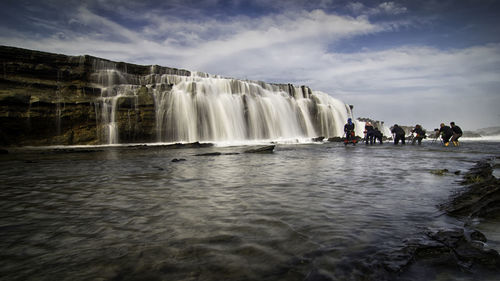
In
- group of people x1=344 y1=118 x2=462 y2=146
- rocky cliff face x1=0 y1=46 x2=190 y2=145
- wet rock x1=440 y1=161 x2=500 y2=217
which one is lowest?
wet rock x1=440 y1=161 x2=500 y2=217

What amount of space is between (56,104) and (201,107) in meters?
13.1

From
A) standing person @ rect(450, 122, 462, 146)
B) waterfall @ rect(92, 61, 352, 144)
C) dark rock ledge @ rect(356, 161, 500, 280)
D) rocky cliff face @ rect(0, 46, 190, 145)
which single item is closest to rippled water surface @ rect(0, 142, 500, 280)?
dark rock ledge @ rect(356, 161, 500, 280)

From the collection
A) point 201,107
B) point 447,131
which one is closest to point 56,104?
point 201,107

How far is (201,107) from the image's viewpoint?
95.2 ft

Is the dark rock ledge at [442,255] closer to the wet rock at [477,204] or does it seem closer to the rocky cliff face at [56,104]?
the wet rock at [477,204]

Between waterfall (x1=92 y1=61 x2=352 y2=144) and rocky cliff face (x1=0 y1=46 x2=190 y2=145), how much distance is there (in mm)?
642

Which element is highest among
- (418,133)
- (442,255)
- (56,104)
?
(56,104)

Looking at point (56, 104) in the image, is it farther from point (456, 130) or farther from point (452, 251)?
point (456, 130)

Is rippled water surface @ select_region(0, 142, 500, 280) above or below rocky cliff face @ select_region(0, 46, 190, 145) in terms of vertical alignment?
below

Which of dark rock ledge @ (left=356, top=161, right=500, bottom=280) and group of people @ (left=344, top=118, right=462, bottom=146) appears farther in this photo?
group of people @ (left=344, top=118, right=462, bottom=146)

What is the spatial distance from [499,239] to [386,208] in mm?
1225

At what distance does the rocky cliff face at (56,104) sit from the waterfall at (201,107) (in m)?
0.64

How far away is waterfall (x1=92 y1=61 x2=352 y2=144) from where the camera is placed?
27.2 meters

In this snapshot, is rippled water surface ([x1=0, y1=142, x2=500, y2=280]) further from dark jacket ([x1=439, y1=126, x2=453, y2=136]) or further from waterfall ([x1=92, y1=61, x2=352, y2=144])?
waterfall ([x1=92, y1=61, x2=352, y2=144])
